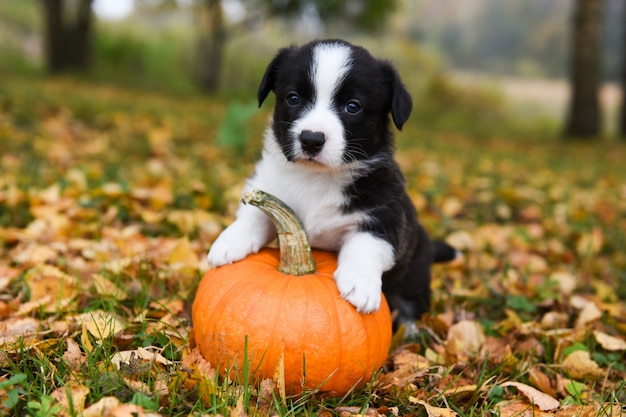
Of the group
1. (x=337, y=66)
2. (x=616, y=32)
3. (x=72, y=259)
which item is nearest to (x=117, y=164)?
(x=72, y=259)

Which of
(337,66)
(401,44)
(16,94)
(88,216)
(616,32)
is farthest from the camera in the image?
(401,44)

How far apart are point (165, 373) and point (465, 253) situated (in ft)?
8.67

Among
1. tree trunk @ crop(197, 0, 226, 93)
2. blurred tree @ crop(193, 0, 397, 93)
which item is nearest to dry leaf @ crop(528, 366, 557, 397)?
blurred tree @ crop(193, 0, 397, 93)

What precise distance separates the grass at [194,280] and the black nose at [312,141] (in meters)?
0.75

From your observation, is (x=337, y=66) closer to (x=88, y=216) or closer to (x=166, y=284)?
(x=166, y=284)

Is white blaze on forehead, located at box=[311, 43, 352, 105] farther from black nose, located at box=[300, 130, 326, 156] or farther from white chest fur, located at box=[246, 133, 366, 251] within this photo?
white chest fur, located at box=[246, 133, 366, 251]

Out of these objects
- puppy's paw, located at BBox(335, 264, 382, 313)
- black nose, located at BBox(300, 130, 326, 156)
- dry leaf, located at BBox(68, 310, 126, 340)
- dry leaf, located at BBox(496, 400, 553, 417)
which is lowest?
dry leaf, located at BBox(496, 400, 553, 417)

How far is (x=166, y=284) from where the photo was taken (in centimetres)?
285

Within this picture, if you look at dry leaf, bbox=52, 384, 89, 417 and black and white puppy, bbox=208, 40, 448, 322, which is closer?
dry leaf, bbox=52, 384, 89, 417

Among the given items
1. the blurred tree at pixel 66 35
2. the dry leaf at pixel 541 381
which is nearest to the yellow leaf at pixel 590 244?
the dry leaf at pixel 541 381

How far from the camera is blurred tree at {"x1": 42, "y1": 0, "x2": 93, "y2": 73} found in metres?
16.5

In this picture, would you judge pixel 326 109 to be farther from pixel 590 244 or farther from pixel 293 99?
pixel 590 244

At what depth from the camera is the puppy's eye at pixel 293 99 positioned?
233 centimetres

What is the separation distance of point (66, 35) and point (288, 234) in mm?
17502
